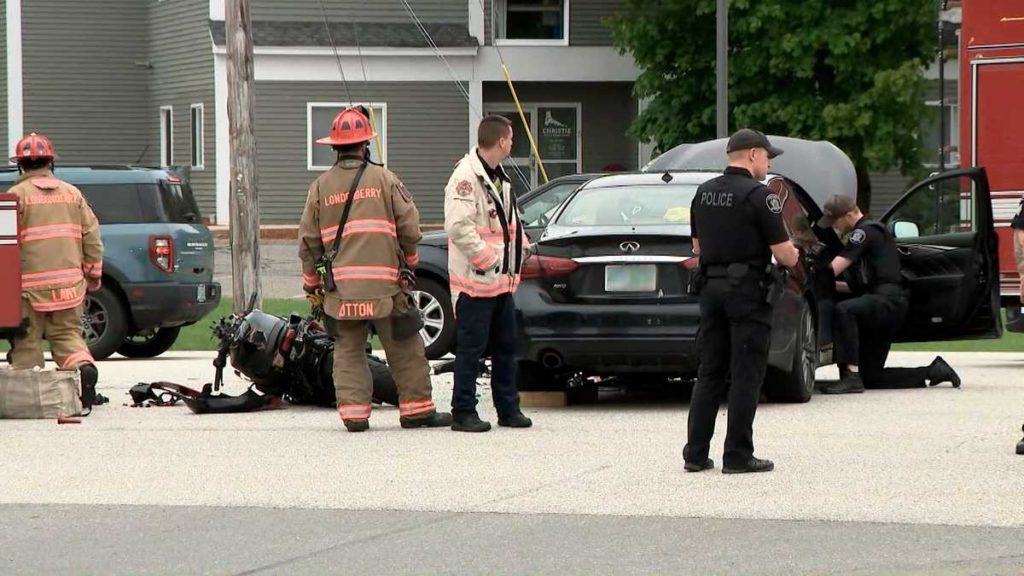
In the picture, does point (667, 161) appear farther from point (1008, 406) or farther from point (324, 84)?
point (324, 84)

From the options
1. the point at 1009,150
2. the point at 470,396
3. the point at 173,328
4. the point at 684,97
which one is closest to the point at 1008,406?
the point at 470,396

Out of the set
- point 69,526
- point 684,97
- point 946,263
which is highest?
point 684,97

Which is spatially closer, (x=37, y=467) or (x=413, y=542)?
(x=413, y=542)

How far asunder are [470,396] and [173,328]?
7.45 metres

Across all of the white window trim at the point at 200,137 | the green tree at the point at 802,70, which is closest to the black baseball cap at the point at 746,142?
the green tree at the point at 802,70

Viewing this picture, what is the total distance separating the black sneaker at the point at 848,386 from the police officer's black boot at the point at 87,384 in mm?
5001

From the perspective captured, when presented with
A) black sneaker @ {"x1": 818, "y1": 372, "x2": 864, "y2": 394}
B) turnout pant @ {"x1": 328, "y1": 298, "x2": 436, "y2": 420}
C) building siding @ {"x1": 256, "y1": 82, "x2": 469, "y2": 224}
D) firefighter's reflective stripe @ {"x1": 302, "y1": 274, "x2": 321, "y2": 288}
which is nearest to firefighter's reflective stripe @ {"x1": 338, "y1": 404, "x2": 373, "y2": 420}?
turnout pant @ {"x1": 328, "y1": 298, "x2": 436, "y2": 420}

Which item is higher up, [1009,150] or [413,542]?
[1009,150]

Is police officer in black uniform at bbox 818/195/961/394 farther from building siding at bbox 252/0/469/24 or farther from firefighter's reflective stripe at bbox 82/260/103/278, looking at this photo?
building siding at bbox 252/0/469/24

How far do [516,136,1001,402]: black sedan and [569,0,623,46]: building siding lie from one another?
20.9m

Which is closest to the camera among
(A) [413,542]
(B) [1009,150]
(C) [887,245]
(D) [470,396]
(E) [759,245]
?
(A) [413,542]

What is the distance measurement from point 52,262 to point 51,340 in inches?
20.0

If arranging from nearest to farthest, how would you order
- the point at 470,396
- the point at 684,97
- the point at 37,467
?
1. the point at 37,467
2. the point at 470,396
3. the point at 684,97

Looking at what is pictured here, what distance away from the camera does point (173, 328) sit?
17.7m
